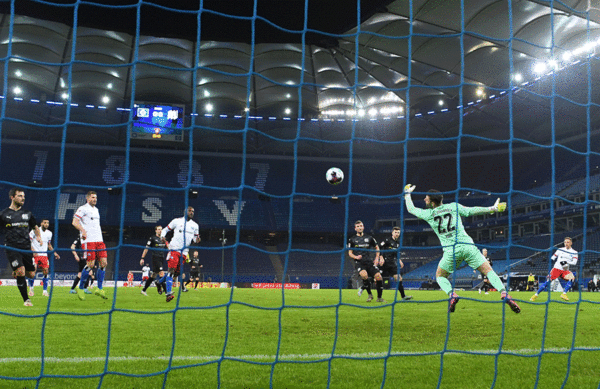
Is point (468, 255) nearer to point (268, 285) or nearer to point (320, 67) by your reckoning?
point (320, 67)

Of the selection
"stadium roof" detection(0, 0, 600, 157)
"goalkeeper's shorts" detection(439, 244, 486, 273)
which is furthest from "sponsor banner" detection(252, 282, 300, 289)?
"goalkeeper's shorts" detection(439, 244, 486, 273)

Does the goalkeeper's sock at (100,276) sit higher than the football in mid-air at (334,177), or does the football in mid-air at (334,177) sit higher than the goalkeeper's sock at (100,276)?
the football in mid-air at (334,177)

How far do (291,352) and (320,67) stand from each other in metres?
23.7

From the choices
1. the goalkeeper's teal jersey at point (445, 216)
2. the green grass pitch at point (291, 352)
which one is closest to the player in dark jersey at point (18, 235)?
the green grass pitch at point (291, 352)

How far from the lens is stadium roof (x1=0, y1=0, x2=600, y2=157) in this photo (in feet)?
61.2

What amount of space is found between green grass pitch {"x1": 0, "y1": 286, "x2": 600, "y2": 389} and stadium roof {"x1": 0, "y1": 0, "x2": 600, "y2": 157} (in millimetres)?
9099

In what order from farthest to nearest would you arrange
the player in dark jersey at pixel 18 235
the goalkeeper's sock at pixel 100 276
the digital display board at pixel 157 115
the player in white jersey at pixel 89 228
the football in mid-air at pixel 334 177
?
the digital display board at pixel 157 115 → the goalkeeper's sock at pixel 100 276 → the player in white jersey at pixel 89 228 → the football in mid-air at pixel 334 177 → the player in dark jersey at pixel 18 235

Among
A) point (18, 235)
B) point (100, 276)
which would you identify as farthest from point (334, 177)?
point (100, 276)

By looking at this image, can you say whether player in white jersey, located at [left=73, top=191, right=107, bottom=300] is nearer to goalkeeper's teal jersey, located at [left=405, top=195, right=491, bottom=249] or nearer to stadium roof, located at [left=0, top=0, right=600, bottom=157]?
goalkeeper's teal jersey, located at [left=405, top=195, right=491, bottom=249]

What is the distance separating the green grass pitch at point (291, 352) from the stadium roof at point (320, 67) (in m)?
9.10

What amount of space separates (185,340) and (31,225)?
3.82 metres

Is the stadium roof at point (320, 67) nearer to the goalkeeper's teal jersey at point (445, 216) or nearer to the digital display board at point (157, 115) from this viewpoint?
the digital display board at point (157, 115)

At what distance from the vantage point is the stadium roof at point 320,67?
734 inches

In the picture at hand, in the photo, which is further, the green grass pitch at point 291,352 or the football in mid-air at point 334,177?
the football in mid-air at point 334,177
